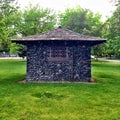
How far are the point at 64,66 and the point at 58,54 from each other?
0.98 m

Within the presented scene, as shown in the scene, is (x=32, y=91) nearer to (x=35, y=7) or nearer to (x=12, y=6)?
(x=12, y=6)

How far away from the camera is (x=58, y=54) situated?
1888 centimetres

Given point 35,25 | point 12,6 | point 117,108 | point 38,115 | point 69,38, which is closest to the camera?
point 38,115

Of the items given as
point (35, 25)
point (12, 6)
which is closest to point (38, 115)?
point (12, 6)

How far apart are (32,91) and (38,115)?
486cm

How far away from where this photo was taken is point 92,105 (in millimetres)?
11281

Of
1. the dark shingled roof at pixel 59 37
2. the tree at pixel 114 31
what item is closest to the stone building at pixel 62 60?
the dark shingled roof at pixel 59 37

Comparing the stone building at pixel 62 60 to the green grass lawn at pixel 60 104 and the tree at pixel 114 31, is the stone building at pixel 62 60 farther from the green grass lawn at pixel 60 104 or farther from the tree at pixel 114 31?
the tree at pixel 114 31

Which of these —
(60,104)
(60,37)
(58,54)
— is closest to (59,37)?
(60,37)

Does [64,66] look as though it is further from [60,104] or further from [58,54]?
[60,104]

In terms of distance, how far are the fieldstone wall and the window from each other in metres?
0.21

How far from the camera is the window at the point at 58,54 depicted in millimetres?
18828

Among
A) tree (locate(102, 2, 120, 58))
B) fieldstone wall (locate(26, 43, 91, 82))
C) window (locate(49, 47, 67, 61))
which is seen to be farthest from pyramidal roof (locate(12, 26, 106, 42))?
tree (locate(102, 2, 120, 58))

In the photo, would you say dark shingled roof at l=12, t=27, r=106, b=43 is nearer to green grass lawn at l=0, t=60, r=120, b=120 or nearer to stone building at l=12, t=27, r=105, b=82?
stone building at l=12, t=27, r=105, b=82
